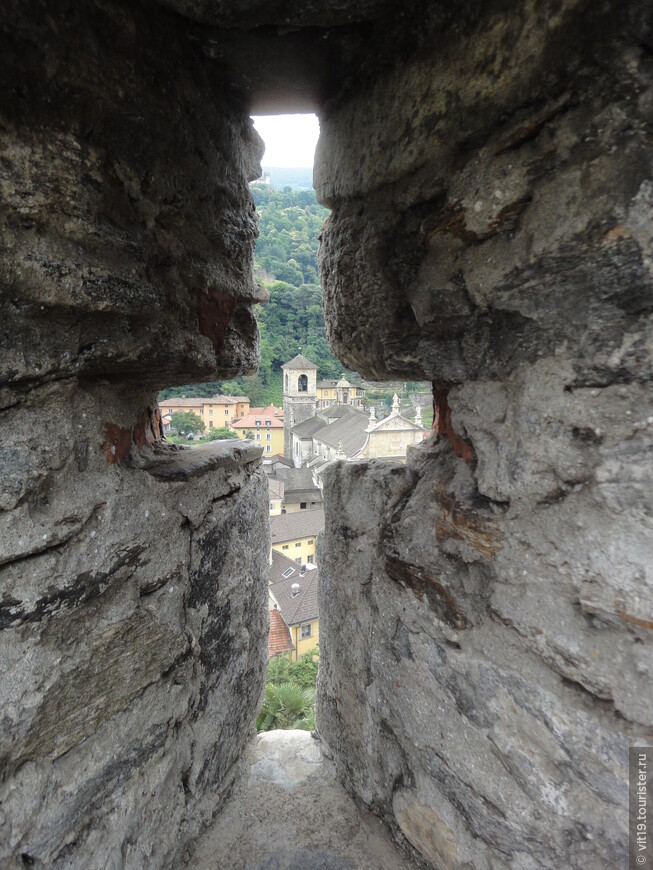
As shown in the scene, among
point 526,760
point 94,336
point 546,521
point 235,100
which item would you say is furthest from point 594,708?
point 235,100

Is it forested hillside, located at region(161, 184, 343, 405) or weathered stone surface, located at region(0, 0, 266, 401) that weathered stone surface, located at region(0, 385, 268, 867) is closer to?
weathered stone surface, located at region(0, 0, 266, 401)

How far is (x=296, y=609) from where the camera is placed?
10195mm

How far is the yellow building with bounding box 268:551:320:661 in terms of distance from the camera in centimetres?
1006

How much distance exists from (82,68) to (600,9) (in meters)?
1.16

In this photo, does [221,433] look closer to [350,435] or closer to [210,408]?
[210,408]

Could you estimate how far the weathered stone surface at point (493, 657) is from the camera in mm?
1021

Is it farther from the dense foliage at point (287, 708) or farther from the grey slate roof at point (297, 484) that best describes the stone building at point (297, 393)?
the dense foliage at point (287, 708)

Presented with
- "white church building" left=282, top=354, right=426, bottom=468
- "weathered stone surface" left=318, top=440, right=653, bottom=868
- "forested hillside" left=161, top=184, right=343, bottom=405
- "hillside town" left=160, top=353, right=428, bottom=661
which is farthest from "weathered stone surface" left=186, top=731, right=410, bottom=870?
"forested hillside" left=161, top=184, right=343, bottom=405

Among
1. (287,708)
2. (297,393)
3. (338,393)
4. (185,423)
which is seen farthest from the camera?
(338,393)

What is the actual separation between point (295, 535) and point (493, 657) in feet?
41.5

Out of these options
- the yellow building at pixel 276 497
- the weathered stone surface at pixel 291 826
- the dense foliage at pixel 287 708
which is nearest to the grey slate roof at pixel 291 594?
the dense foliage at pixel 287 708

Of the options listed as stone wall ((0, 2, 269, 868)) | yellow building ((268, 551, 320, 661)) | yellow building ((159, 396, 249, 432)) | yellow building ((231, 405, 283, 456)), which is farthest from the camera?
yellow building ((231, 405, 283, 456))

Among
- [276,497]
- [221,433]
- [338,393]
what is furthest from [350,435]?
[276,497]

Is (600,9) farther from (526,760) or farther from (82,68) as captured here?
(526,760)
